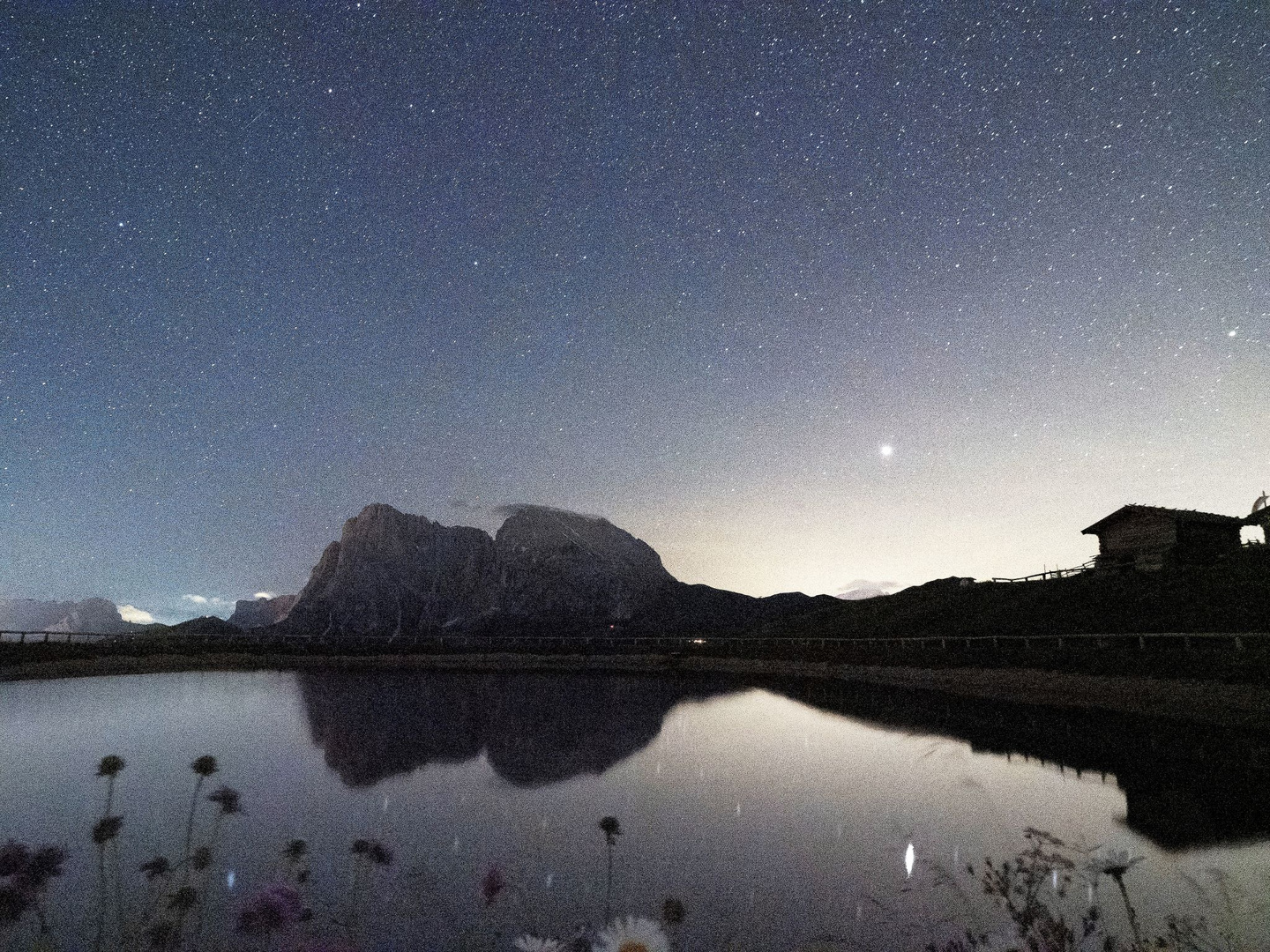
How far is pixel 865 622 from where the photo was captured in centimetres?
7144

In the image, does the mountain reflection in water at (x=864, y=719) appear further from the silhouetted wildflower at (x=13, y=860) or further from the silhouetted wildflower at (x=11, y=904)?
the silhouetted wildflower at (x=11, y=904)

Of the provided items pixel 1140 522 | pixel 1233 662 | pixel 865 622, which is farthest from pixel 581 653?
pixel 1233 662

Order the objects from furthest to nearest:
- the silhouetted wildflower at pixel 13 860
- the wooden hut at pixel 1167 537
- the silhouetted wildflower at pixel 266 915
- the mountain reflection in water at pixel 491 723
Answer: the wooden hut at pixel 1167 537, the mountain reflection in water at pixel 491 723, the silhouetted wildflower at pixel 13 860, the silhouetted wildflower at pixel 266 915

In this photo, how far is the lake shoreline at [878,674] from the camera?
22672mm

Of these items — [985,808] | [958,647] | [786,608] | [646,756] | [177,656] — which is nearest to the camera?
[985,808]

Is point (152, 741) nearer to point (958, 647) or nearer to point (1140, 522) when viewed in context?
point (958, 647)

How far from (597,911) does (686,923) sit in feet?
3.31

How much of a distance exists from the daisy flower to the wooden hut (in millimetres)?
52114

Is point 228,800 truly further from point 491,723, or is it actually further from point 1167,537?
point 1167,537

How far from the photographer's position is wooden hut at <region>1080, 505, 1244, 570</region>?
140ft

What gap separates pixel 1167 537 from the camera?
1702 inches

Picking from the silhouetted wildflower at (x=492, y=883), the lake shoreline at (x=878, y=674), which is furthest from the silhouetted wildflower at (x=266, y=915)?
the lake shoreline at (x=878, y=674)

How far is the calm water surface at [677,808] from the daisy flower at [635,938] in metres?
3.46

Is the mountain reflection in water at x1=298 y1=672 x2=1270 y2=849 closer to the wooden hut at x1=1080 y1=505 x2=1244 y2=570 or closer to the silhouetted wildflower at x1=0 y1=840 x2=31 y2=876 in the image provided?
the silhouetted wildflower at x1=0 y1=840 x2=31 y2=876
